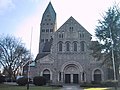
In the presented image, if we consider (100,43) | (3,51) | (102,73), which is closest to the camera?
(100,43)

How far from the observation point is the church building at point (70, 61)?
49969mm

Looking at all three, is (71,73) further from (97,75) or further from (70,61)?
(97,75)

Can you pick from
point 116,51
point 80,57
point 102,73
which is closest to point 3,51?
point 80,57

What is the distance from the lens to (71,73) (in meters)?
51.1

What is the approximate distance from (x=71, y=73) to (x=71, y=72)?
268 mm

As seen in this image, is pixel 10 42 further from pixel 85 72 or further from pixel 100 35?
pixel 100 35

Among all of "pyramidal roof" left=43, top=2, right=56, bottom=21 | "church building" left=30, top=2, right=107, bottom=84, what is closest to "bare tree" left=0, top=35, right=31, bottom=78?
"church building" left=30, top=2, right=107, bottom=84

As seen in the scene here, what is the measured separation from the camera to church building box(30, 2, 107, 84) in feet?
164

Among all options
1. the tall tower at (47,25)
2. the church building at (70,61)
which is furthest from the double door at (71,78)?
the tall tower at (47,25)

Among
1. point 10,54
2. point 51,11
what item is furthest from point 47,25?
point 10,54

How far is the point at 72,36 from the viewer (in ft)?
172

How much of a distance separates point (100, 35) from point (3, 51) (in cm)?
3165

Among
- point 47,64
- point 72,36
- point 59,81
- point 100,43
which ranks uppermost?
point 72,36

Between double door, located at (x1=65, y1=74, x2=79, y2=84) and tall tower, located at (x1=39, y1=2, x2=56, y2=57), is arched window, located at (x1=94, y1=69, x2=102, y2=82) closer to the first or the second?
double door, located at (x1=65, y1=74, x2=79, y2=84)
